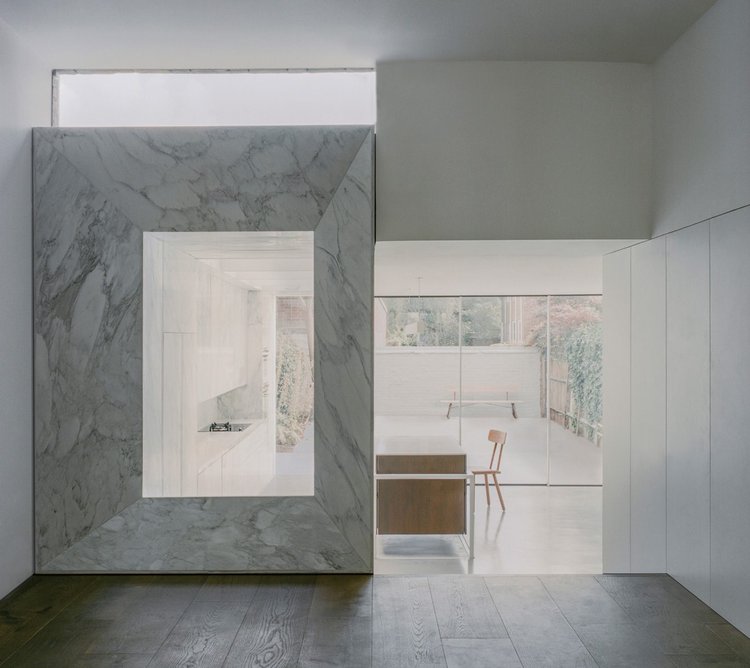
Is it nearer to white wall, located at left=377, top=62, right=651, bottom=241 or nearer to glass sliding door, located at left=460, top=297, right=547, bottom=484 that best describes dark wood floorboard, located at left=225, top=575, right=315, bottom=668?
white wall, located at left=377, top=62, right=651, bottom=241

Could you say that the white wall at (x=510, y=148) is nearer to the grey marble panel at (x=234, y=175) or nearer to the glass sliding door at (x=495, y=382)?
the grey marble panel at (x=234, y=175)

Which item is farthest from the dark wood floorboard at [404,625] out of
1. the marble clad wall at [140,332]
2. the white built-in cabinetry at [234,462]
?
the white built-in cabinetry at [234,462]

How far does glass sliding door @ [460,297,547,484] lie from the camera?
8.18m

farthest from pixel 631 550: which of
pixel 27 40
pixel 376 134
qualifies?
pixel 27 40

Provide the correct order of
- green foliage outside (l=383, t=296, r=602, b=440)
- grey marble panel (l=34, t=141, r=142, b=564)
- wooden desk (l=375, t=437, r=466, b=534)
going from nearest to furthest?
grey marble panel (l=34, t=141, r=142, b=564), wooden desk (l=375, t=437, r=466, b=534), green foliage outside (l=383, t=296, r=602, b=440)

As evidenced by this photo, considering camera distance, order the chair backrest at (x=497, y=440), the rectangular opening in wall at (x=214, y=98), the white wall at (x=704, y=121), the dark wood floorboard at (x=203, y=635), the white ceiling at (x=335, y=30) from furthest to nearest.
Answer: the chair backrest at (x=497, y=440) → the rectangular opening in wall at (x=214, y=98) → the white ceiling at (x=335, y=30) → the white wall at (x=704, y=121) → the dark wood floorboard at (x=203, y=635)

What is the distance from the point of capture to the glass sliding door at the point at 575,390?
26.8ft

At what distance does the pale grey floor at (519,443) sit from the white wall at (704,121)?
201 inches

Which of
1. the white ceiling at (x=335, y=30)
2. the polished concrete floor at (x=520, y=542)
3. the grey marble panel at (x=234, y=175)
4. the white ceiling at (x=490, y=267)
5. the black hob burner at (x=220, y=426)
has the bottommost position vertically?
the polished concrete floor at (x=520, y=542)

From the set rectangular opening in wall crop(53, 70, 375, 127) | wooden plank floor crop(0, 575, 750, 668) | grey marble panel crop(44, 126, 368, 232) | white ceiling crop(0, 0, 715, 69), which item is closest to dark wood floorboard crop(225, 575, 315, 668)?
wooden plank floor crop(0, 575, 750, 668)

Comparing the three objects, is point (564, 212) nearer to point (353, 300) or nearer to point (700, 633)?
point (353, 300)

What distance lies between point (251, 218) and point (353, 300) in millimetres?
665

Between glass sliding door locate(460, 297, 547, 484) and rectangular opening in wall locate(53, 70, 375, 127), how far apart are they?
16.9 feet

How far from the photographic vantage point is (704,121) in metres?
2.93
